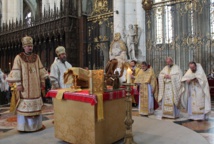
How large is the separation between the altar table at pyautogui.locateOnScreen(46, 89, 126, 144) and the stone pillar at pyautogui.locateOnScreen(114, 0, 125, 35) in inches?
290

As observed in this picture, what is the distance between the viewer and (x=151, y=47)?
10.9 metres

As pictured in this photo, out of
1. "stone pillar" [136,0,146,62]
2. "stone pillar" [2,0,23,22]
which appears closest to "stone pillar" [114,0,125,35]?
"stone pillar" [136,0,146,62]

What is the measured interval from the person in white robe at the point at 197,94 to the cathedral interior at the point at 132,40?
253 millimetres

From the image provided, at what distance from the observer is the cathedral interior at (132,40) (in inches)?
200

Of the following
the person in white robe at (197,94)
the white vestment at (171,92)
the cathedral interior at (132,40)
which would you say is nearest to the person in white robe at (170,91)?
the white vestment at (171,92)

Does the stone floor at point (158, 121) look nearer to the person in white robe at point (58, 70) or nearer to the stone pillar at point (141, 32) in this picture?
the person in white robe at point (58, 70)

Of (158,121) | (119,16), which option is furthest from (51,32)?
(158,121)

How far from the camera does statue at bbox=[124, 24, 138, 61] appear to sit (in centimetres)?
1061

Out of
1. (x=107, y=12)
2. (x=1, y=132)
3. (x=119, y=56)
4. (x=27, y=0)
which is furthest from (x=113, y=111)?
(x=27, y=0)

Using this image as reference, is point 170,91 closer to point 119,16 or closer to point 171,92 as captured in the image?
point 171,92

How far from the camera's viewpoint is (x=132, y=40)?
1069cm

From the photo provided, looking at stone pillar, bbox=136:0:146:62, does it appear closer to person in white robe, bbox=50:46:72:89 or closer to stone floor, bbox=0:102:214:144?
stone floor, bbox=0:102:214:144

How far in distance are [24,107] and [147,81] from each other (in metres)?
3.68

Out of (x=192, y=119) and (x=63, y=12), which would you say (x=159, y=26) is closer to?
(x=63, y=12)
